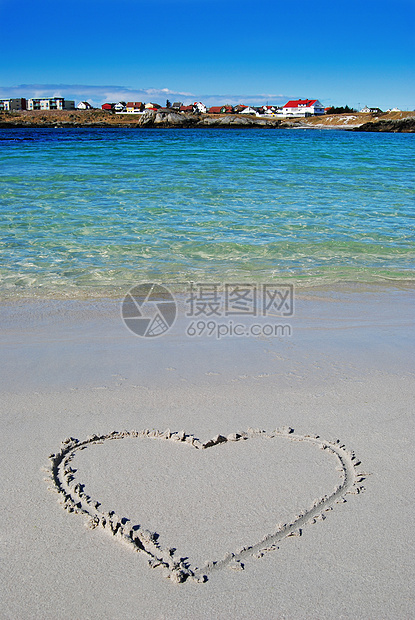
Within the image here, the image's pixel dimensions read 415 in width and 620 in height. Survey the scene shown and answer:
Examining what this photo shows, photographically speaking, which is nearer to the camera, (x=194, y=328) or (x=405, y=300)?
(x=194, y=328)

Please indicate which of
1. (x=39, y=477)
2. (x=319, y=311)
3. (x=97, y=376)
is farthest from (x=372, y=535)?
(x=319, y=311)

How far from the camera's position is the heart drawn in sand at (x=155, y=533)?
1816 millimetres

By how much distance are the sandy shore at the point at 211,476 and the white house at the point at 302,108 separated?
127 metres

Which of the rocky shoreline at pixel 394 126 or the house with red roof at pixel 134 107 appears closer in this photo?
the rocky shoreline at pixel 394 126

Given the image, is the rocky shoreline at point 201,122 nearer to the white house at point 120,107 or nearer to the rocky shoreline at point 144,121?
the rocky shoreline at point 144,121

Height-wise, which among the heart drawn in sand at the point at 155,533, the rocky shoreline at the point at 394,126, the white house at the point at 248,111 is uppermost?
the white house at the point at 248,111

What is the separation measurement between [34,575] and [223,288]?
13.0ft

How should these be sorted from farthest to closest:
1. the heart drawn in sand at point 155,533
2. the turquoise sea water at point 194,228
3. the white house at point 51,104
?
the white house at point 51,104
the turquoise sea water at point 194,228
the heart drawn in sand at point 155,533

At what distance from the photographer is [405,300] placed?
204 inches

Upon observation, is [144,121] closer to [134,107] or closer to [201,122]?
[201,122]

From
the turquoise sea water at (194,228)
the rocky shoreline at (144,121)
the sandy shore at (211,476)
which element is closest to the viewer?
the sandy shore at (211,476)

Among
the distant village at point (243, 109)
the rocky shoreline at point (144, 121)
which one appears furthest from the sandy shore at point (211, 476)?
the distant village at point (243, 109)

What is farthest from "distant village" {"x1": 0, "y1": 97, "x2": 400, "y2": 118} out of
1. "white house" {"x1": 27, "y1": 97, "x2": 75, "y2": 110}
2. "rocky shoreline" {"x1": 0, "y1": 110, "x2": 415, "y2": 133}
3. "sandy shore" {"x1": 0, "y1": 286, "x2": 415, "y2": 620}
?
"sandy shore" {"x1": 0, "y1": 286, "x2": 415, "y2": 620}

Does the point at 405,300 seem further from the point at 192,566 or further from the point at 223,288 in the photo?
the point at 192,566
